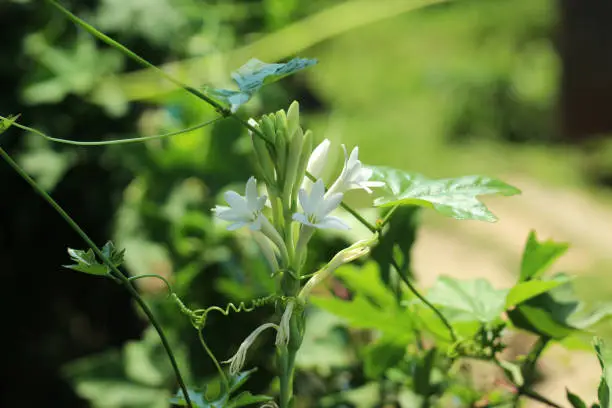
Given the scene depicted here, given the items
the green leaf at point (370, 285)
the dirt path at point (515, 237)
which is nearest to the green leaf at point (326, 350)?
the green leaf at point (370, 285)

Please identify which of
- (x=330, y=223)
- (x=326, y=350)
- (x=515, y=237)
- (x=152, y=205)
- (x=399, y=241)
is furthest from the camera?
(x=515, y=237)

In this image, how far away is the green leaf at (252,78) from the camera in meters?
0.58

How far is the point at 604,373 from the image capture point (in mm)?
643

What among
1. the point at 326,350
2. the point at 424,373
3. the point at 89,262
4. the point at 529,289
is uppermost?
the point at 89,262

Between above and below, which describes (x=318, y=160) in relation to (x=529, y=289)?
above

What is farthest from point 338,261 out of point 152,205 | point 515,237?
point 515,237

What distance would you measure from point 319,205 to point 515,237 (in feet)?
5.47

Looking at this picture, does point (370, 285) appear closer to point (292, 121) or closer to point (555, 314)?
point (555, 314)

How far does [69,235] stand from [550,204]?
139 cm

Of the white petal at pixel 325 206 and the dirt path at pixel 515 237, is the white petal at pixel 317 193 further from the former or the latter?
the dirt path at pixel 515 237

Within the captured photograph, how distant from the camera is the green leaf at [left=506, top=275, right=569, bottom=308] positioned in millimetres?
698

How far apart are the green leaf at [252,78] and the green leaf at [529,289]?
0.91 feet

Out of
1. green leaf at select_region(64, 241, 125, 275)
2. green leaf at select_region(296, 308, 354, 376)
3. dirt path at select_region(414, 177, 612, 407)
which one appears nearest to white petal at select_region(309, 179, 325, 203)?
green leaf at select_region(64, 241, 125, 275)

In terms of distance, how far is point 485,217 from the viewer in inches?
23.0
